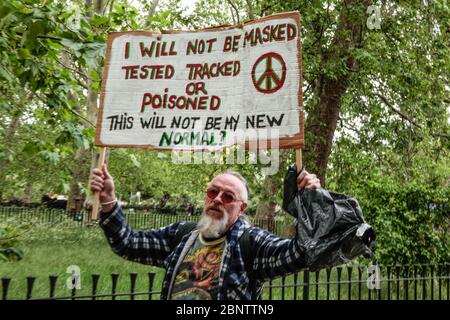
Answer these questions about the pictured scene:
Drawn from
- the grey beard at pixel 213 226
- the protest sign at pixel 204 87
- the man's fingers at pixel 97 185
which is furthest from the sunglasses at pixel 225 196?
the man's fingers at pixel 97 185

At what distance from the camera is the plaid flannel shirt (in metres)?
2.34

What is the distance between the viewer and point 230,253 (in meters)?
2.43

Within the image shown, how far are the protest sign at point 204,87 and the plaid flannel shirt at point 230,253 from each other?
0.55 meters

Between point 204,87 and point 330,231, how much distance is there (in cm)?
127

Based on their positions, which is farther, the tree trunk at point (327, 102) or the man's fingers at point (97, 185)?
the tree trunk at point (327, 102)

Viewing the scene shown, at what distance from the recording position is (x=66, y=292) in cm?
659

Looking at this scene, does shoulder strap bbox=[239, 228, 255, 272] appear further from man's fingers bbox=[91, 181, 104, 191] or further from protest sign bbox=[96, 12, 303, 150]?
man's fingers bbox=[91, 181, 104, 191]

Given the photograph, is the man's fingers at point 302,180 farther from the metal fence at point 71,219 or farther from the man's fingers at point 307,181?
the metal fence at point 71,219

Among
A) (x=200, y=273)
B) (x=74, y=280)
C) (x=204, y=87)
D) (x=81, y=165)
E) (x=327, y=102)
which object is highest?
(x=327, y=102)

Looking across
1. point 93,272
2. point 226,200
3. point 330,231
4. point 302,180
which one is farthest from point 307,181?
point 93,272

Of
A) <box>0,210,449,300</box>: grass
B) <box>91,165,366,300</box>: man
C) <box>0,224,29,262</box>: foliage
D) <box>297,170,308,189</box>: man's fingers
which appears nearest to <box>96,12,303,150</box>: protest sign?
<box>297,170,308,189</box>: man's fingers

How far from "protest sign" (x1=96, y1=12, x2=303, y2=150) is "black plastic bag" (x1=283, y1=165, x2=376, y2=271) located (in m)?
0.43

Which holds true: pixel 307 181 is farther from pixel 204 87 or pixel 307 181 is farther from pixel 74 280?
pixel 74 280

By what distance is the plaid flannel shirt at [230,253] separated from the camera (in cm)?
234
